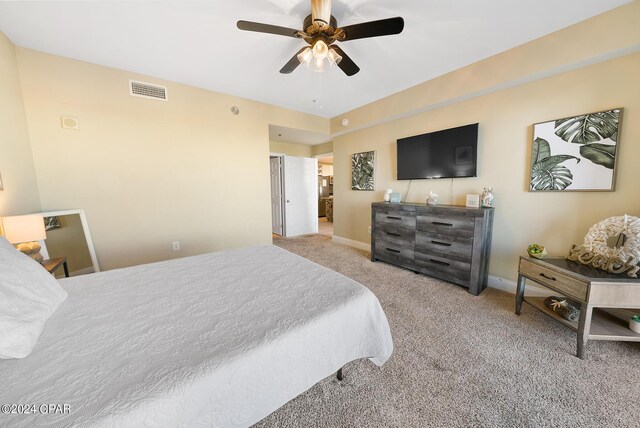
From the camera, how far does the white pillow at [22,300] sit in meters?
0.80

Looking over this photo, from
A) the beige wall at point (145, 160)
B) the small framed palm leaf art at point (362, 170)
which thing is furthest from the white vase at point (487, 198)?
the beige wall at point (145, 160)

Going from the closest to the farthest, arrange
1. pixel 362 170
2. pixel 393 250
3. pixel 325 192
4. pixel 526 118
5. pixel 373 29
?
pixel 373 29 → pixel 526 118 → pixel 393 250 → pixel 362 170 → pixel 325 192

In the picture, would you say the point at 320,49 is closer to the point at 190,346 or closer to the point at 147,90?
the point at 190,346

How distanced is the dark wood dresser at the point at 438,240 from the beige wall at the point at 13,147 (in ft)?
12.8

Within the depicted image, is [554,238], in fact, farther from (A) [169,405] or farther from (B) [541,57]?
(A) [169,405]

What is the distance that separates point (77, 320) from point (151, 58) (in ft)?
8.78

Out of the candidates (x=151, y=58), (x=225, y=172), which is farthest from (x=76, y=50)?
(x=225, y=172)

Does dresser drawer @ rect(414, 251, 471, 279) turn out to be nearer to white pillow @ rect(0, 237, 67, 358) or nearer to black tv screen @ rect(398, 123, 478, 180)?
black tv screen @ rect(398, 123, 478, 180)

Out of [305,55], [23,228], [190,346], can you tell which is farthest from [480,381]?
[23,228]

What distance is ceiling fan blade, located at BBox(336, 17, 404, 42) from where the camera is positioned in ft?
4.87

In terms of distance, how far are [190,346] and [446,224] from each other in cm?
278

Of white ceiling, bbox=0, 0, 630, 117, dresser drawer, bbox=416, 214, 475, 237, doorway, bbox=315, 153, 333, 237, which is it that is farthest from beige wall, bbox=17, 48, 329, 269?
doorway, bbox=315, 153, 333, 237

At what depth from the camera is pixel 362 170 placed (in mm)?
4125

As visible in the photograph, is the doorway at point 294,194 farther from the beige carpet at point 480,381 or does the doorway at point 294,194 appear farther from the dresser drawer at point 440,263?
the beige carpet at point 480,381
